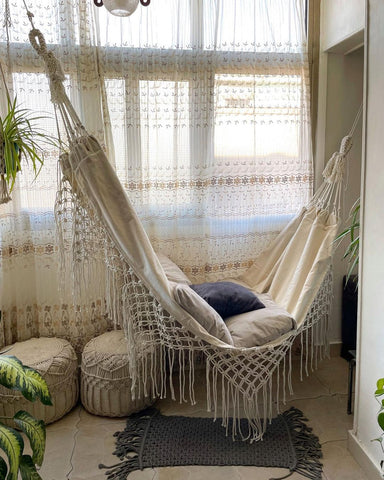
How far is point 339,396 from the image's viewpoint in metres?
2.37

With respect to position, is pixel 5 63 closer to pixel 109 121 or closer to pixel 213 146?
pixel 109 121

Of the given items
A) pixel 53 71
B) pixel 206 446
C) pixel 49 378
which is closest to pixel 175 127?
pixel 53 71

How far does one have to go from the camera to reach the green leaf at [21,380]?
4.38ft

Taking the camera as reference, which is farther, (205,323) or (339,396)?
(339,396)

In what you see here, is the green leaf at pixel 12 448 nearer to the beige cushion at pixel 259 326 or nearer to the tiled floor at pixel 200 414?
the tiled floor at pixel 200 414

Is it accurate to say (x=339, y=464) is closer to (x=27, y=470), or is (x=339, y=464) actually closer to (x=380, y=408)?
(x=380, y=408)

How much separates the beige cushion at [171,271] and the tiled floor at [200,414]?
63 cm

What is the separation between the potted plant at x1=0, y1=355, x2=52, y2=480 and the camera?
4.17ft

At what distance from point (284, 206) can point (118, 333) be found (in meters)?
1.15

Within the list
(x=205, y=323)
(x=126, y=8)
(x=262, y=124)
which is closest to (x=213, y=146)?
(x=262, y=124)

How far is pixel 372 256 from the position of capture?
1706mm

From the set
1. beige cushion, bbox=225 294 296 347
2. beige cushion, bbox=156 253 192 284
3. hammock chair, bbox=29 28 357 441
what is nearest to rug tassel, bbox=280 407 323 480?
hammock chair, bbox=29 28 357 441

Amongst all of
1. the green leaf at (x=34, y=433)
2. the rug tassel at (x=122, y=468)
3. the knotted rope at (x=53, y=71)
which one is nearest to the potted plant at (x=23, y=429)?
the green leaf at (x=34, y=433)

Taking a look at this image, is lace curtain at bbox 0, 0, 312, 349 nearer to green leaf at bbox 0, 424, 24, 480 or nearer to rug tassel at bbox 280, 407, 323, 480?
rug tassel at bbox 280, 407, 323, 480
